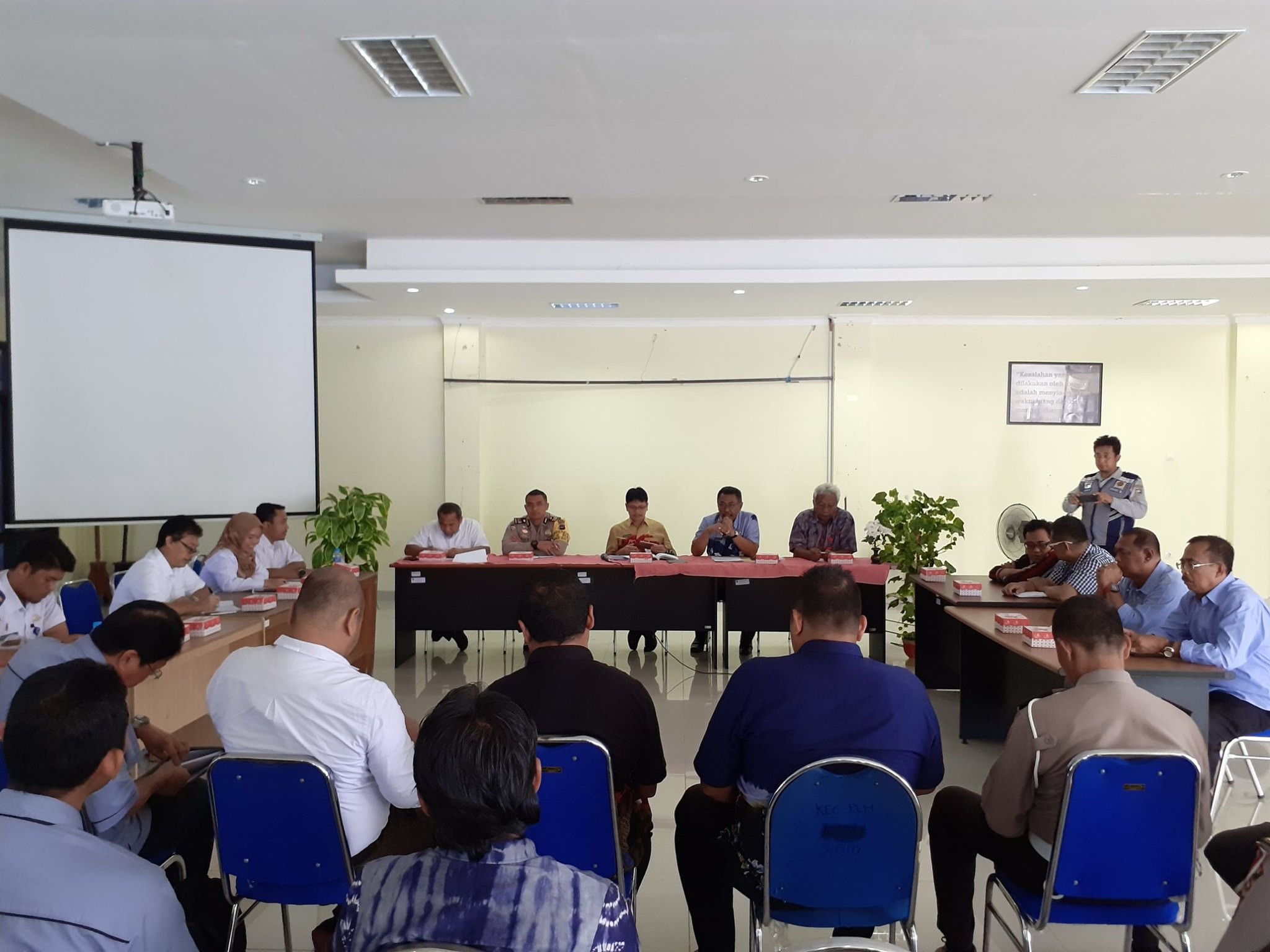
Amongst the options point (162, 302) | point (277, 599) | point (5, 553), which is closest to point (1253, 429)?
point (277, 599)

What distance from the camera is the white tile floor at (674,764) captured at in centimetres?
267

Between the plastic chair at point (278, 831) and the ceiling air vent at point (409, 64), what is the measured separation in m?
2.27

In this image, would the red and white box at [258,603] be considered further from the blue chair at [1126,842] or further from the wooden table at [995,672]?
the blue chair at [1126,842]

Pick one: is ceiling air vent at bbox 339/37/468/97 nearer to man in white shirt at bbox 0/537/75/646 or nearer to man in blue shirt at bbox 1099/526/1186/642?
man in white shirt at bbox 0/537/75/646

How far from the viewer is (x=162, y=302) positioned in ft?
16.3

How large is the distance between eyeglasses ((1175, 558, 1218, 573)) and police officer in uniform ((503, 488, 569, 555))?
13.2 feet

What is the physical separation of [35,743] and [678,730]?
3.31m

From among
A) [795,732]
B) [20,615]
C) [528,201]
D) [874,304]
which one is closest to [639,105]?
[528,201]

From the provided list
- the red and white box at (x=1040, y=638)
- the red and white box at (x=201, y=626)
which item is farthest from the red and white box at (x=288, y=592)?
the red and white box at (x=1040, y=638)

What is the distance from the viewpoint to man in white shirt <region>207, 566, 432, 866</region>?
213cm

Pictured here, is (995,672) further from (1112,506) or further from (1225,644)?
(1112,506)

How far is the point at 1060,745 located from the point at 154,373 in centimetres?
479

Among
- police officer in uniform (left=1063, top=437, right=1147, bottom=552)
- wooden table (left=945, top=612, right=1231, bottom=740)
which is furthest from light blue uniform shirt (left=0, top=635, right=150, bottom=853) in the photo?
police officer in uniform (left=1063, top=437, right=1147, bottom=552)

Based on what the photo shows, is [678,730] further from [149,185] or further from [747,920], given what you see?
[149,185]
